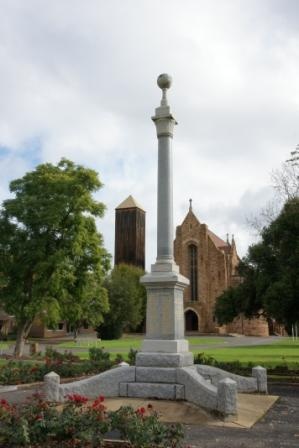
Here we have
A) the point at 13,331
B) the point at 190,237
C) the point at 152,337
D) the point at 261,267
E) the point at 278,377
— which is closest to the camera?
the point at 152,337

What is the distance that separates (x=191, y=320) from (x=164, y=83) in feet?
191

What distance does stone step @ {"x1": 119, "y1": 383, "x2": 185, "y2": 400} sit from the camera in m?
9.91

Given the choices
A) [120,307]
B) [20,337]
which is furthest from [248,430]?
[120,307]

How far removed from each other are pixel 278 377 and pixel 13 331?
155 ft

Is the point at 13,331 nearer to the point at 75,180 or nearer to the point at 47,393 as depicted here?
the point at 75,180

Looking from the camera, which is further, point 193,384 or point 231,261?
point 231,261

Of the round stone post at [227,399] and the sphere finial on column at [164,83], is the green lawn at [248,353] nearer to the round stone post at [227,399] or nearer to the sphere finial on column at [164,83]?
the round stone post at [227,399]

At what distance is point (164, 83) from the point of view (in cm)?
1247

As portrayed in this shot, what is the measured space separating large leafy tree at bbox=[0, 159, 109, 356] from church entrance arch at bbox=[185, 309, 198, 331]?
4105 centimetres

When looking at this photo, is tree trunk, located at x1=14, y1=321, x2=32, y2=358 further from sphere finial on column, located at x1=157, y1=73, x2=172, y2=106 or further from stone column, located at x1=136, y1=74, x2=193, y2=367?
sphere finial on column, located at x1=157, y1=73, x2=172, y2=106

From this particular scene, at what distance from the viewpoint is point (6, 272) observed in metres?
26.2

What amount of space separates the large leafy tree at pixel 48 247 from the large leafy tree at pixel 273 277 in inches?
373

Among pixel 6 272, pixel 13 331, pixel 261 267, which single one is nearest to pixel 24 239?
pixel 6 272

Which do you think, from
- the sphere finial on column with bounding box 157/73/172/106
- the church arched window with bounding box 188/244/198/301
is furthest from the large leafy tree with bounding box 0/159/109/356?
the church arched window with bounding box 188/244/198/301
